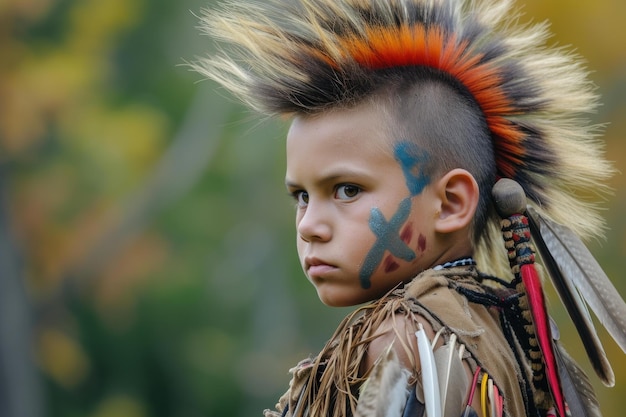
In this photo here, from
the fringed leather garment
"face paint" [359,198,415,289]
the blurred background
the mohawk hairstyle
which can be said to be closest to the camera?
the fringed leather garment

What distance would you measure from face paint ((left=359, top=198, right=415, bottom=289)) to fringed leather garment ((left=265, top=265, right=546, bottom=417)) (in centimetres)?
9

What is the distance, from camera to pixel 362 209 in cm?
279

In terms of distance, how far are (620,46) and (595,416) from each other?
8391 mm

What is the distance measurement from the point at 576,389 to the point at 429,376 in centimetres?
64

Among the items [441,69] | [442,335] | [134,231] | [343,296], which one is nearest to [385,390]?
[442,335]

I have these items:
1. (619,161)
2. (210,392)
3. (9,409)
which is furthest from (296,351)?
(619,161)

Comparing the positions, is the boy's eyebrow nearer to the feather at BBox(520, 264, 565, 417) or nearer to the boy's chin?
the boy's chin

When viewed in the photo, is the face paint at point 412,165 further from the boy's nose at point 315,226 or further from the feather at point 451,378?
the feather at point 451,378

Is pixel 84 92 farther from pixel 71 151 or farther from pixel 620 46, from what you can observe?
pixel 620 46

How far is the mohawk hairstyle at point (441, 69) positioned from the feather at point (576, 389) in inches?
17.2

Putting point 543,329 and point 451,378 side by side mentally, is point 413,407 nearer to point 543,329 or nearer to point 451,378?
point 451,378

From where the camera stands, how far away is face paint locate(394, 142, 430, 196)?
2.83m

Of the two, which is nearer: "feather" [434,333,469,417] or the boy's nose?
"feather" [434,333,469,417]

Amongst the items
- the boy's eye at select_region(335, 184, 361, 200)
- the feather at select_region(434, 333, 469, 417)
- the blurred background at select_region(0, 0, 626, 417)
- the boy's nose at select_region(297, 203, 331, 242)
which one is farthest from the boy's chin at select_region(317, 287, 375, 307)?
the blurred background at select_region(0, 0, 626, 417)
